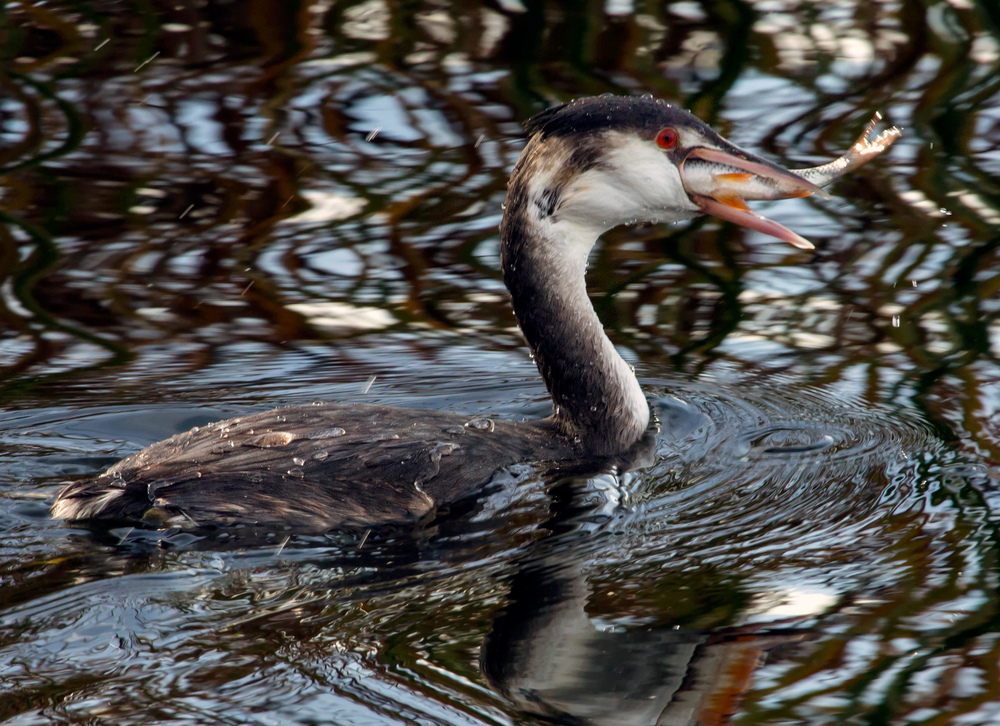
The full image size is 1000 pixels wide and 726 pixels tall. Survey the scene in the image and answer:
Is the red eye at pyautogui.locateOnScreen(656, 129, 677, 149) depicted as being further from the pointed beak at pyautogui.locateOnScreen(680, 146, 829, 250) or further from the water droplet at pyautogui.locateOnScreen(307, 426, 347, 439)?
the water droplet at pyautogui.locateOnScreen(307, 426, 347, 439)

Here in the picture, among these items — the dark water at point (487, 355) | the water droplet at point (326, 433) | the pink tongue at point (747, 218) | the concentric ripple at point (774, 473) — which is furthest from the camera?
the pink tongue at point (747, 218)

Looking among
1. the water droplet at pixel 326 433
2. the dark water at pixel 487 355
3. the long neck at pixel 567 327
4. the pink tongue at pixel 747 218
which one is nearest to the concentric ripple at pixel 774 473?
the dark water at pixel 487 355

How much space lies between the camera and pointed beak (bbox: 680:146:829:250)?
4449 mm

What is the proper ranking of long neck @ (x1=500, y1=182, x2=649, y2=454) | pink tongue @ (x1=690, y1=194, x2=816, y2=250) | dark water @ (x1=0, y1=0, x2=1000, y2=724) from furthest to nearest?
long neck @ (x1=500, y1=182, x2=649, y2=454) < pink tongue @ (x1=690, y1=194, x2=816, y2=250) < dark water @ (x1=0, y1=0, x2=1000, y2=724)

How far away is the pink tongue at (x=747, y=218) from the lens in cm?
444

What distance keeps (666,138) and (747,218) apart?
389 mm

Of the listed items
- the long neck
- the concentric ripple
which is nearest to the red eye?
the long neck

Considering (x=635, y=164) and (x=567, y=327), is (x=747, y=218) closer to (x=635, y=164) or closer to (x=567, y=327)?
(x=635, y=164)

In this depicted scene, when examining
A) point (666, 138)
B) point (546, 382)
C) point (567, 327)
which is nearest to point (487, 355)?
point (546, 382)

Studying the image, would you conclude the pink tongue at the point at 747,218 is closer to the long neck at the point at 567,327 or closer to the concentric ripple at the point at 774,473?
the long neck at the point at 567,327

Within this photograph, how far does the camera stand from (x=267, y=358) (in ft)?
17.6

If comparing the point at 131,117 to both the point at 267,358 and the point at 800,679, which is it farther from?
the point at 800,679

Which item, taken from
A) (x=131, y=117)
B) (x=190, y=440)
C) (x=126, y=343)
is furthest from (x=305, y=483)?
(x=131, y=117)

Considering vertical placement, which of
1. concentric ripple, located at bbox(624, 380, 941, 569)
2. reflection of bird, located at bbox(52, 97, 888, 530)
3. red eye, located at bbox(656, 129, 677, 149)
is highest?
red eye, located at bbox(656, 129, 677, 149)
